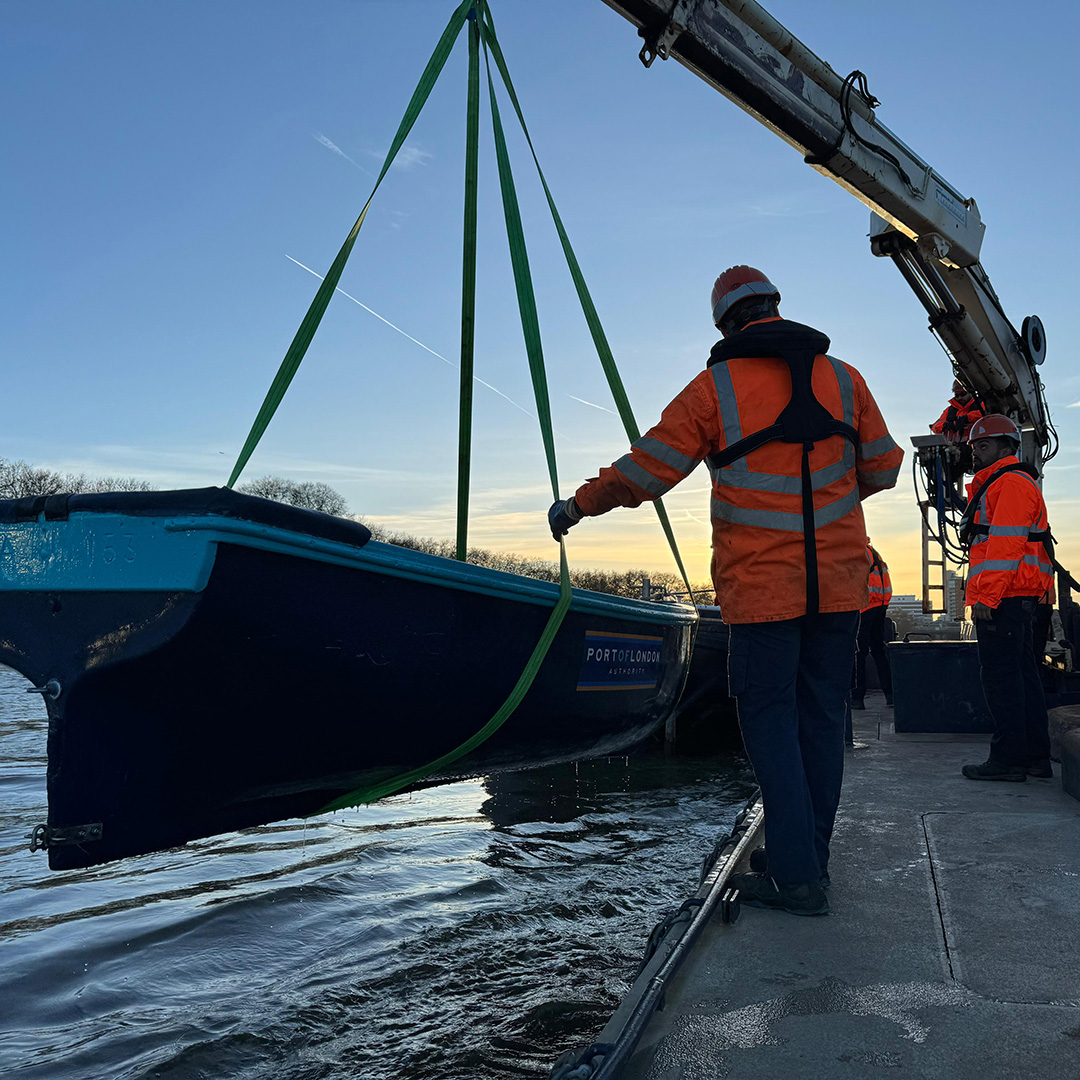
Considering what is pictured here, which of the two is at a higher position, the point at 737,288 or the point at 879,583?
→ the point at 737,288

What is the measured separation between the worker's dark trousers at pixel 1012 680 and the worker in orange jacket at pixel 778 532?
6.26ft

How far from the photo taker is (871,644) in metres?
7.85

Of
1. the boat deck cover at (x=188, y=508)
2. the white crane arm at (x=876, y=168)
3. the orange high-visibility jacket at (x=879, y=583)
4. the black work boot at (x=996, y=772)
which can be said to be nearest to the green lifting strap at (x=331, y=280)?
the boat deck cover at (x=188, y=508)

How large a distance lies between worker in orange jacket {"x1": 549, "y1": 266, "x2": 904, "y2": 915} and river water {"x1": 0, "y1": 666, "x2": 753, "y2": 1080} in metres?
0.82

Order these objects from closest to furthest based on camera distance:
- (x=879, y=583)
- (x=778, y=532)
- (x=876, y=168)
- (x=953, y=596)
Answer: (x=778, y=532), (x=876, y=168), (x=879, y=583), (x=953, y=596)

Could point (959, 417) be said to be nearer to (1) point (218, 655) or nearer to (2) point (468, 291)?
(2) point (468, 291)

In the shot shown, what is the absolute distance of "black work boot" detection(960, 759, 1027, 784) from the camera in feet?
13.2

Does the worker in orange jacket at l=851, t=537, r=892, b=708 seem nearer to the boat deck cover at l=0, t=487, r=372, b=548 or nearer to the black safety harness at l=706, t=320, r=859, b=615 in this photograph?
the black safety harness at l=706, t=320, r=859, b=615

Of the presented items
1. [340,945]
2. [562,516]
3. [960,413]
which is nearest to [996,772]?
[562,516]

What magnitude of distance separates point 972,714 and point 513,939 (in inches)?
150

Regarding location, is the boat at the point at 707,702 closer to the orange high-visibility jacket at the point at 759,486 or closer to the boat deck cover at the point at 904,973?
the boat deck cover at the point at 904,973

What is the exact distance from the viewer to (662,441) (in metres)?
2.38

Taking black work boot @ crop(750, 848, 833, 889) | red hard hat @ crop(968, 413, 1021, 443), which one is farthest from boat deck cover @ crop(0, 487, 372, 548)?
red hard hat @ crop(968, 413, 1021, 443)

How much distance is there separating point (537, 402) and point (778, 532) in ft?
3.58
